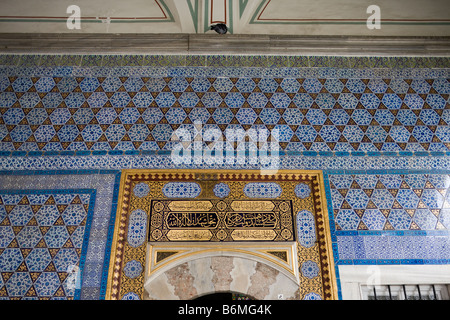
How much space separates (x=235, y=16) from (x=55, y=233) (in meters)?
2.71

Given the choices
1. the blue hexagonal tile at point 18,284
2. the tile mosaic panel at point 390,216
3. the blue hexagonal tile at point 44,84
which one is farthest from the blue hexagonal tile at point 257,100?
the blue hexagonal tile at point 18,284

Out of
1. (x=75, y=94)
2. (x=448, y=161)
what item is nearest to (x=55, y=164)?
(x=75, y=94)

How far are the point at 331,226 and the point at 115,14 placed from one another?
3.05 m

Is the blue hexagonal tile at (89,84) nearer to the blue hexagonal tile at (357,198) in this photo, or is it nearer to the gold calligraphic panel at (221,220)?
the gold calligraphic panel at (221,220)

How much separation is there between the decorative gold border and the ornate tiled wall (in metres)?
0.06

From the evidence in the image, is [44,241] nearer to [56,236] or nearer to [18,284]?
[56,236]

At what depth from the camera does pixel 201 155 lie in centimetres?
409

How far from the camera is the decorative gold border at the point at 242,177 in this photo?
11.6ft

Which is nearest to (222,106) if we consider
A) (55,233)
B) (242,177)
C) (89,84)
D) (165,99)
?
(165,99)

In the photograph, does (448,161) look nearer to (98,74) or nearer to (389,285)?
(389,285)

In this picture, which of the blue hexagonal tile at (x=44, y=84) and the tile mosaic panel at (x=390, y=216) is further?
the blue hexagonal tile at (x=44, y=84)

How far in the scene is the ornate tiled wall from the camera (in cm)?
372

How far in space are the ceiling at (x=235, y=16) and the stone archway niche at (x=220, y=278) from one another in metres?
2.41
